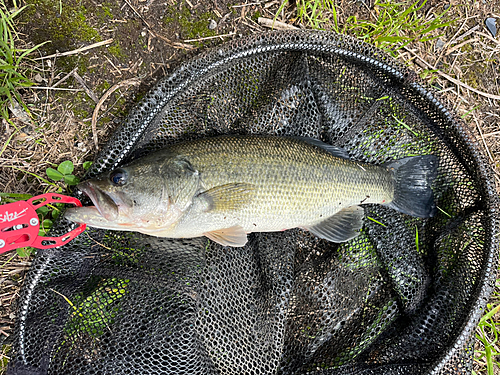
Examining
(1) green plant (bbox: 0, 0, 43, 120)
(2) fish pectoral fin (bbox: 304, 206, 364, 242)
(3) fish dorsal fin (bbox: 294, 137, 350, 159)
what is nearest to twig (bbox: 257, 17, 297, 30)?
(3) fish dorsal fin (bbox: 294, 137, 350, 159)

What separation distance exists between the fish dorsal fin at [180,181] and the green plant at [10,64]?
1.45 m

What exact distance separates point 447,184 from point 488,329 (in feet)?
5.11

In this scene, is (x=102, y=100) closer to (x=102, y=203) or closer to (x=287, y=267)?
(x=102, y=203)

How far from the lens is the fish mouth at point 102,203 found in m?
2.43

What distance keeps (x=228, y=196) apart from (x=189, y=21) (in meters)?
1.73

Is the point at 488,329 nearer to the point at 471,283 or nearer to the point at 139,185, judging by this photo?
the point at 471,283

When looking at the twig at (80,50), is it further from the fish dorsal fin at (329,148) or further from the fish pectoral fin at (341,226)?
the fish pectoral fin at (341,226)

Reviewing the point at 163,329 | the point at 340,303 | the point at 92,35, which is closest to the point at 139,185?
the point at 163,329

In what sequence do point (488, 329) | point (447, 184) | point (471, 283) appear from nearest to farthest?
point (471, 283) < point (447, 184) < point (488, 329)

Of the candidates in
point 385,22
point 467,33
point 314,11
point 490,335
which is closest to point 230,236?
point 314,11

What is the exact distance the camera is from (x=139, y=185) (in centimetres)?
251

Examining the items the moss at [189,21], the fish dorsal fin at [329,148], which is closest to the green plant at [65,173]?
the moss at [189,21]

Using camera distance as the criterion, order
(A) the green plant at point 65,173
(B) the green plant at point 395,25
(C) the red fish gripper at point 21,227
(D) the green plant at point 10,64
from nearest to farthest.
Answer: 1. (C) the red fish gripper at point 21,227
2. (D) the green plant at point 10,64
3. (A) the green plant at point 65,173
4. (B) the green plant at point 395,25

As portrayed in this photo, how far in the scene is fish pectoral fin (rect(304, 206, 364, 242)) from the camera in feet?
9.77
